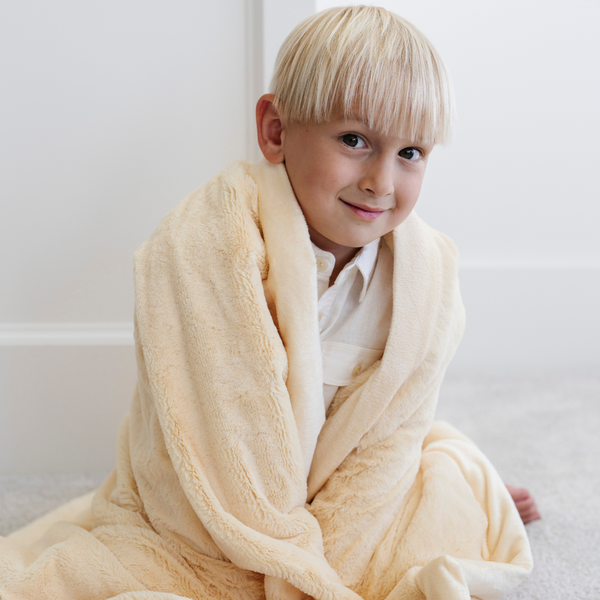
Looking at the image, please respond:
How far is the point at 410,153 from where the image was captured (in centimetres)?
76

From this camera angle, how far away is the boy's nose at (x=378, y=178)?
0.72 metres

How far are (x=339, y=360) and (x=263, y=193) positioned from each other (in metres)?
0.25

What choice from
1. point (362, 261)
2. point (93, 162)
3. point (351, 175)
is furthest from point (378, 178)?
point (93, 162)

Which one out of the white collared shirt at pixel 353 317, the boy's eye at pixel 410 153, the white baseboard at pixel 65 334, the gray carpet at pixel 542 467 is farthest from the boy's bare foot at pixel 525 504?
the white baseboard at pixel 65 334

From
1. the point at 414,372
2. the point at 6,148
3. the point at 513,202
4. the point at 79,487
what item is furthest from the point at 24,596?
the point at 513,202

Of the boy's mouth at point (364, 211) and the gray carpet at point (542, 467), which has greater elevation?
the boy's mouth at point (364, 211)

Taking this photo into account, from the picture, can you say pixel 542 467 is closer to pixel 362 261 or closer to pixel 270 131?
pixel 362 261

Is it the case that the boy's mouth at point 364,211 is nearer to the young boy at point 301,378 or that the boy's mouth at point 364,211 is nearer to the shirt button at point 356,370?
the young boy at point 301,378

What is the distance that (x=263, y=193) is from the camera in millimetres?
782

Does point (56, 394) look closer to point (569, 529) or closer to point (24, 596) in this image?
point (24, 596)

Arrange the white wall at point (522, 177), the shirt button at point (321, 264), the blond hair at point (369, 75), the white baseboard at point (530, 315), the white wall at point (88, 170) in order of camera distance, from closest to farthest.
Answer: the blond hair at point (369, 75) → the shirt button at point (321, 264) → the white wall at point (88, 170) → the white wall at point (522, 177) → the white baseboard at point (530, 315)

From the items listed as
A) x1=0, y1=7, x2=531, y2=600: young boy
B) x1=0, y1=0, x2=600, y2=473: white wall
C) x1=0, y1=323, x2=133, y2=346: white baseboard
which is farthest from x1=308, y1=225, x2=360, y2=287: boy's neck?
x1=0, y1=323, x2=133, y2=346: white baseboard

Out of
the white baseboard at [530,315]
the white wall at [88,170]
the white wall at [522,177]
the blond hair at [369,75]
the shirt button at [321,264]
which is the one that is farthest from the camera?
the white baseboard at [530,315]

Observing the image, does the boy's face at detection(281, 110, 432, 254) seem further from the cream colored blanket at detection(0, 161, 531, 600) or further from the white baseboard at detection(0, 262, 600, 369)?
the white baseboard at detection(0, 262, 600, 369)
